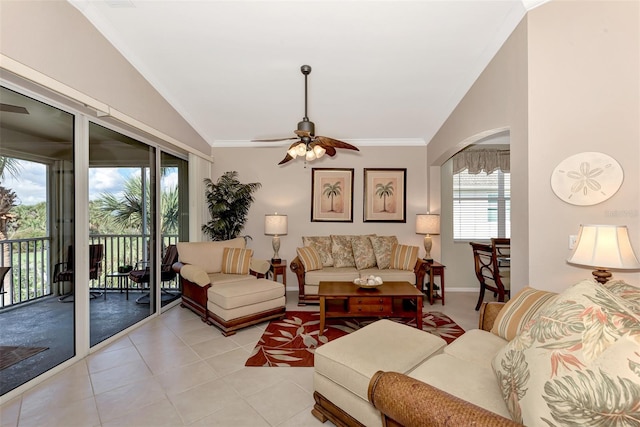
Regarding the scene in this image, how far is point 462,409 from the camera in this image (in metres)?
0.94

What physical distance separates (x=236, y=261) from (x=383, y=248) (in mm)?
2308

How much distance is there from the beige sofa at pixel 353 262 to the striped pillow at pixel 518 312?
6.87ft

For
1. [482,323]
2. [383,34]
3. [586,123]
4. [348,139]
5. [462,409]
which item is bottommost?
[482,323]

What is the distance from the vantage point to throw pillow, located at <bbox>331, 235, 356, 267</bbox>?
4.54 metres

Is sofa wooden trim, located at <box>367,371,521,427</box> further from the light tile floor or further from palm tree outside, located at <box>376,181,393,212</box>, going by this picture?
palm tree outside, located at <box>376,181,393,212</box>

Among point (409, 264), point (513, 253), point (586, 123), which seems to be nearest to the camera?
point (586, 123)

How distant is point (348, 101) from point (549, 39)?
216 cm

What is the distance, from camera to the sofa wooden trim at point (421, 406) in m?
0.90

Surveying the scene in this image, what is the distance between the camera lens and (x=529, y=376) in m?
0.97

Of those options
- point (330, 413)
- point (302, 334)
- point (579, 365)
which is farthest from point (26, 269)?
point (579, 365)

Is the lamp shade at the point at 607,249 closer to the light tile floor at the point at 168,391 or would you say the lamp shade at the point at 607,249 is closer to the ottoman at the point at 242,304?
the light tile floor at the point at 168,391

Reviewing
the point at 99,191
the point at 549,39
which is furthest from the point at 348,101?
the point at 99,191

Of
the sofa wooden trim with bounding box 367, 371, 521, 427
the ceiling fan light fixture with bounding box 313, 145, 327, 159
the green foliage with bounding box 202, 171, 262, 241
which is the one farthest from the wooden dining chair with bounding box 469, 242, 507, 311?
the green foliage with bounding box 202, 171, 262, 241

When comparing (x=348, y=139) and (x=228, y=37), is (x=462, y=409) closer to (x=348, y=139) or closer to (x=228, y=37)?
(x=228, y=37)
